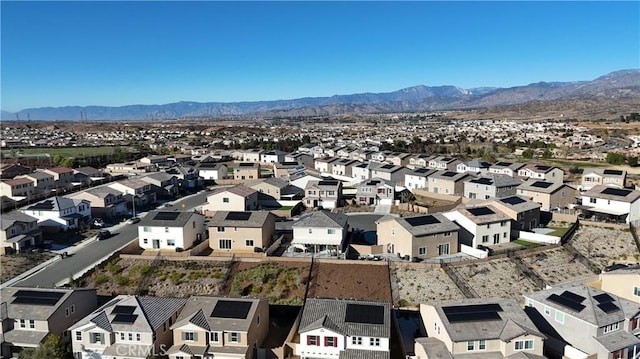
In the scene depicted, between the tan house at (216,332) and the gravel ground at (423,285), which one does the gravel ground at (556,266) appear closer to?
the gravel ground at (423,285)

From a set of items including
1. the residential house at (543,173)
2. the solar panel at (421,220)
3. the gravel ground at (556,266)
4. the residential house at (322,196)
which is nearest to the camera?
the gravel ground at (556,266)

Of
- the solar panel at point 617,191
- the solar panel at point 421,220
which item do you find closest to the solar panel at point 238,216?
the solar panel at point 421,220

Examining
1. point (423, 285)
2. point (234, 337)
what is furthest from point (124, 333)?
point (423, 285)

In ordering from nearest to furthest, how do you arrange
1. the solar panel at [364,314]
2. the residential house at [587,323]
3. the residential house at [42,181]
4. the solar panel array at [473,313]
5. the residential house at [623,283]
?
the residential house at [587,323] → the solar panel array at [473,313] → the solar panel at [364,314] → the residential house at [623,283] → the residential house at [42,181]

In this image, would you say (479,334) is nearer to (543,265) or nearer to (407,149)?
(543,265)

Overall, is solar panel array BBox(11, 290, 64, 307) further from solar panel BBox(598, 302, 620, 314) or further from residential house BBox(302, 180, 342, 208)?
residential house BBox(302, 180, 342, 208)

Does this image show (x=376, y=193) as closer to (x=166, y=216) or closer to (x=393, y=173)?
(x=393, y=173)
